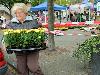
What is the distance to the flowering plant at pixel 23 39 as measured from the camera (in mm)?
7105

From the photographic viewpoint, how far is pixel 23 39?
280 inches

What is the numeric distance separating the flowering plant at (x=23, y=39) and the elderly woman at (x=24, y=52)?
0.49 feet

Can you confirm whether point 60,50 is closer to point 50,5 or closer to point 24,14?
point 50,5

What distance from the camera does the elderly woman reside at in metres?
7.22

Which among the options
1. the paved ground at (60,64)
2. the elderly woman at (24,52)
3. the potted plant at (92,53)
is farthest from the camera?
the paved ground at (60,64)

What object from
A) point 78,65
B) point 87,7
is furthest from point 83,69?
point 87,7

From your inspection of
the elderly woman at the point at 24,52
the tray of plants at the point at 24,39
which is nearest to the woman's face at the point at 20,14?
the elderly woman at the point at 24,52

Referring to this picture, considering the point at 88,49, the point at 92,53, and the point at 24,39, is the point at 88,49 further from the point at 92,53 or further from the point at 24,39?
the point at 24,39

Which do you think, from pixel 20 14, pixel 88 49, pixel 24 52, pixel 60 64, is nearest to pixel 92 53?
pixel 88 49

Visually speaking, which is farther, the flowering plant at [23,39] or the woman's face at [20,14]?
the woman's face at [20,14]

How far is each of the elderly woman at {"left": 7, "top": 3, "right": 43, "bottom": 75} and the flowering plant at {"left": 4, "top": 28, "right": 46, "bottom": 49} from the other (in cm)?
15

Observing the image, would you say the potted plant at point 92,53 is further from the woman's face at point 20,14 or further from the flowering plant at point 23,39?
the woman's face at point 20,14

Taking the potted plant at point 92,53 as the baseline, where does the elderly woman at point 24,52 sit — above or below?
above

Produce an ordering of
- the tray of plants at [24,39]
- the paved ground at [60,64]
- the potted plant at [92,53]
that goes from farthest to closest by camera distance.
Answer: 1. the paved ground at [60,64]
2. the potted plant at [92,53]
3. the tray of plants at [24,39]
